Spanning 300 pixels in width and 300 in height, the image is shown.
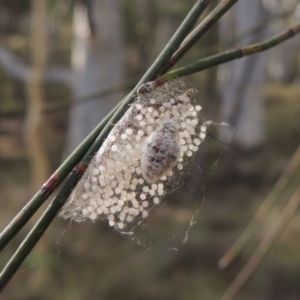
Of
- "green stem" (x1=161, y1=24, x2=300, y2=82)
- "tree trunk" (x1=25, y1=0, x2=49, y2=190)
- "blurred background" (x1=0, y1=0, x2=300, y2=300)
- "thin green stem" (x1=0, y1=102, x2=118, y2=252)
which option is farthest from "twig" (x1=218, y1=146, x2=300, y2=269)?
"tree trunk" (x1=25, y1=0, x2=49, y2=190)

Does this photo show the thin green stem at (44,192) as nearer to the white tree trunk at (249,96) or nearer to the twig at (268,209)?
the twig at (268,209)

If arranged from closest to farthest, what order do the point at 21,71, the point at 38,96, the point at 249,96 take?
the point at 38,96
the point at 21,71
the point at 249,96

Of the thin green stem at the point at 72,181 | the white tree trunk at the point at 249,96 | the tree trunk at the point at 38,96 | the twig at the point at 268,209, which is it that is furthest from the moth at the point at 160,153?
the white tree trunk at the point at 249,96

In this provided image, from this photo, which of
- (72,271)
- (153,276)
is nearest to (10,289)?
(72,271)

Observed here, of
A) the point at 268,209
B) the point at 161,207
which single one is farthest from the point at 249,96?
the point at 268,209

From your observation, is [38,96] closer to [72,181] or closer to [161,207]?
[161,207]

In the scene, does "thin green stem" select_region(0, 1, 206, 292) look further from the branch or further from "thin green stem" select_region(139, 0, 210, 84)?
the branch
